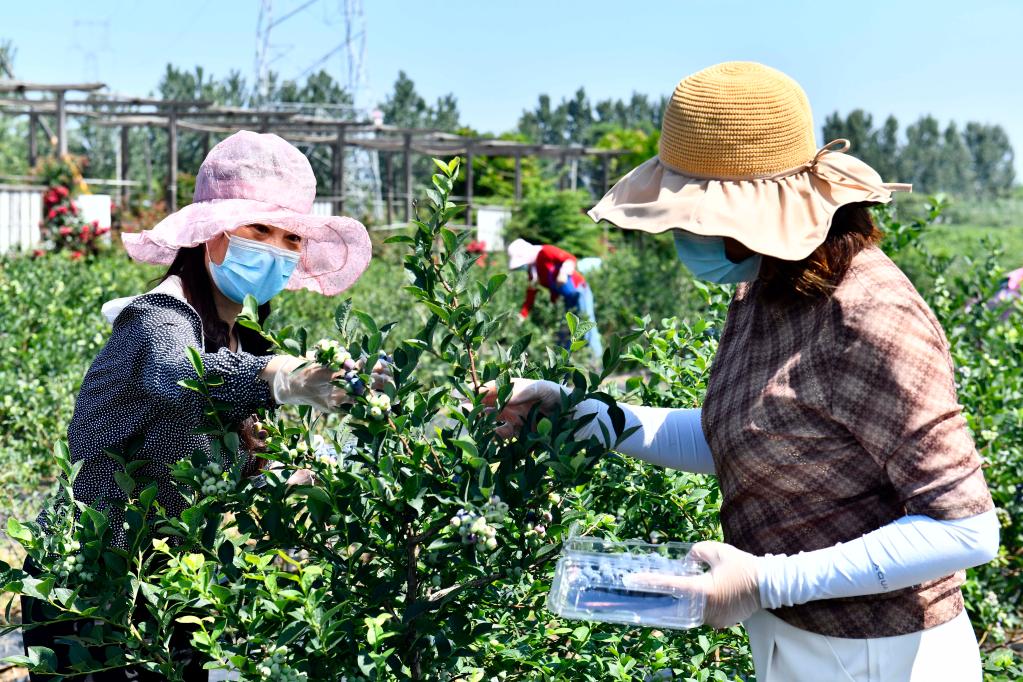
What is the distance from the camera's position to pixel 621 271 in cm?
1270

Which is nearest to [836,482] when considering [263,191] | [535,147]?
[263,191]

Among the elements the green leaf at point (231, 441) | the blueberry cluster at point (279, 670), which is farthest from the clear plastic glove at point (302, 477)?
the blueberry cluster at point (279, 670)

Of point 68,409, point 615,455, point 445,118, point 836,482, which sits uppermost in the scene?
point 445,118

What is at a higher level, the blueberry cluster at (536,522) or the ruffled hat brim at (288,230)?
the ruffled hat brim at (288,230)

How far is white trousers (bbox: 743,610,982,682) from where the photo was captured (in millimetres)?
1461

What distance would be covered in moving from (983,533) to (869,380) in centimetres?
23

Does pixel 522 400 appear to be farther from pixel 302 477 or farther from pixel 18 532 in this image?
pixel 18 532

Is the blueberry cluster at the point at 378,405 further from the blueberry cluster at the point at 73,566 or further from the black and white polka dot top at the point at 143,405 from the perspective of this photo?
the blueberry cluster at the point at 73,566

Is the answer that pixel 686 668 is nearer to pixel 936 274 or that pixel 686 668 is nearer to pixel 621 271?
pixel 936 274

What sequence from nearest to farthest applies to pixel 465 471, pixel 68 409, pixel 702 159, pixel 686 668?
pixel 702 159
pixel 465 471
pixel 686 668
pixel 68 409

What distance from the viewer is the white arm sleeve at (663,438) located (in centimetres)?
173

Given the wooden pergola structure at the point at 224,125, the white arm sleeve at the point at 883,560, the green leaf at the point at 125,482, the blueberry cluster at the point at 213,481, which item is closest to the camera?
the white arm sleeve at the point at 883,560

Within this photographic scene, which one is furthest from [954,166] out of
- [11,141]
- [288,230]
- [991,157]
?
[288,230]

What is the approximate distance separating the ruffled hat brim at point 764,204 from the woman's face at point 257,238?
82 cm
